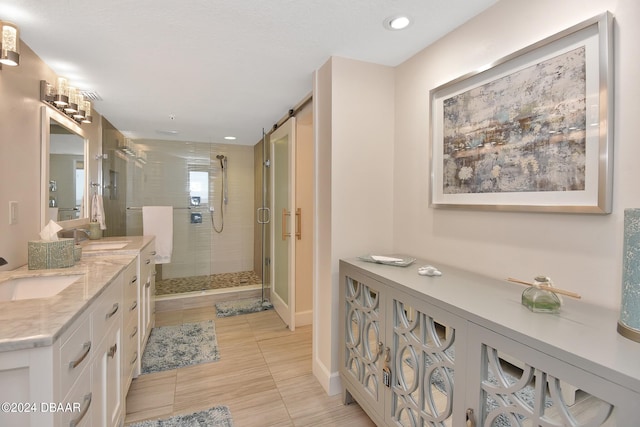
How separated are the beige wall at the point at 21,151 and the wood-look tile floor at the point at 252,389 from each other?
120 cm

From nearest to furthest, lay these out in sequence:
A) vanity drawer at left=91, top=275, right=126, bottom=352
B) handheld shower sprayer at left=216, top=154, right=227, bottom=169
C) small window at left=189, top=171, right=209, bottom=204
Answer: vanity drawer at left=91, top=275, right=126, bottom=352 → small window at left=189, top=171, right=209, bottom=204 → handheld shower sprayer at left=216, top=154, right=227, bottom=169

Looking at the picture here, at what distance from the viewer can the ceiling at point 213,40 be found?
151cm

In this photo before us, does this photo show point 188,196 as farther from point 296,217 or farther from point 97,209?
point 296,217

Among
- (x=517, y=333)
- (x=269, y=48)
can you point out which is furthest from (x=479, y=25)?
(x=517, y=333)

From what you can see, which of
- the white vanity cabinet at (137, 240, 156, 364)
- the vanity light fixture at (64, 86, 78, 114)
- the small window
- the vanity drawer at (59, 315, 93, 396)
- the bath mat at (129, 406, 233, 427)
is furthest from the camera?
the small window

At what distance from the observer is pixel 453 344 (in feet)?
3.81

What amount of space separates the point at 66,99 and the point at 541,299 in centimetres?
302

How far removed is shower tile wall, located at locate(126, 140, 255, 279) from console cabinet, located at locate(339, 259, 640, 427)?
3.18 metres

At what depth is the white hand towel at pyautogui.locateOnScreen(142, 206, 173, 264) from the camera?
380 centimetres

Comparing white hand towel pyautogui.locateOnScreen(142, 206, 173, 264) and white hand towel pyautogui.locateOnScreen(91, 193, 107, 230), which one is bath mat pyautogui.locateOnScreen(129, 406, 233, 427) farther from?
white hand towel pyautogui.locateOnScreen(142, 206, 173, 264)

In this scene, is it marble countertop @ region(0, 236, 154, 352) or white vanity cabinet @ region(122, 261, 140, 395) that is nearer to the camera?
marble countertop @ region(0, 236, 154, 352)

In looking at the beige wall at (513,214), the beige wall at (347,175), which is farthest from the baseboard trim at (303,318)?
the beige wall at (513,214)

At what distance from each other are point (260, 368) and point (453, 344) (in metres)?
1.76

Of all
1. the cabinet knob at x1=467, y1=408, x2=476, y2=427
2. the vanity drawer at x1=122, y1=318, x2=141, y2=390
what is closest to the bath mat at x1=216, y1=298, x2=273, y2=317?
the vanity drawer at x1=122, y1=318, x2=141, y2=390
